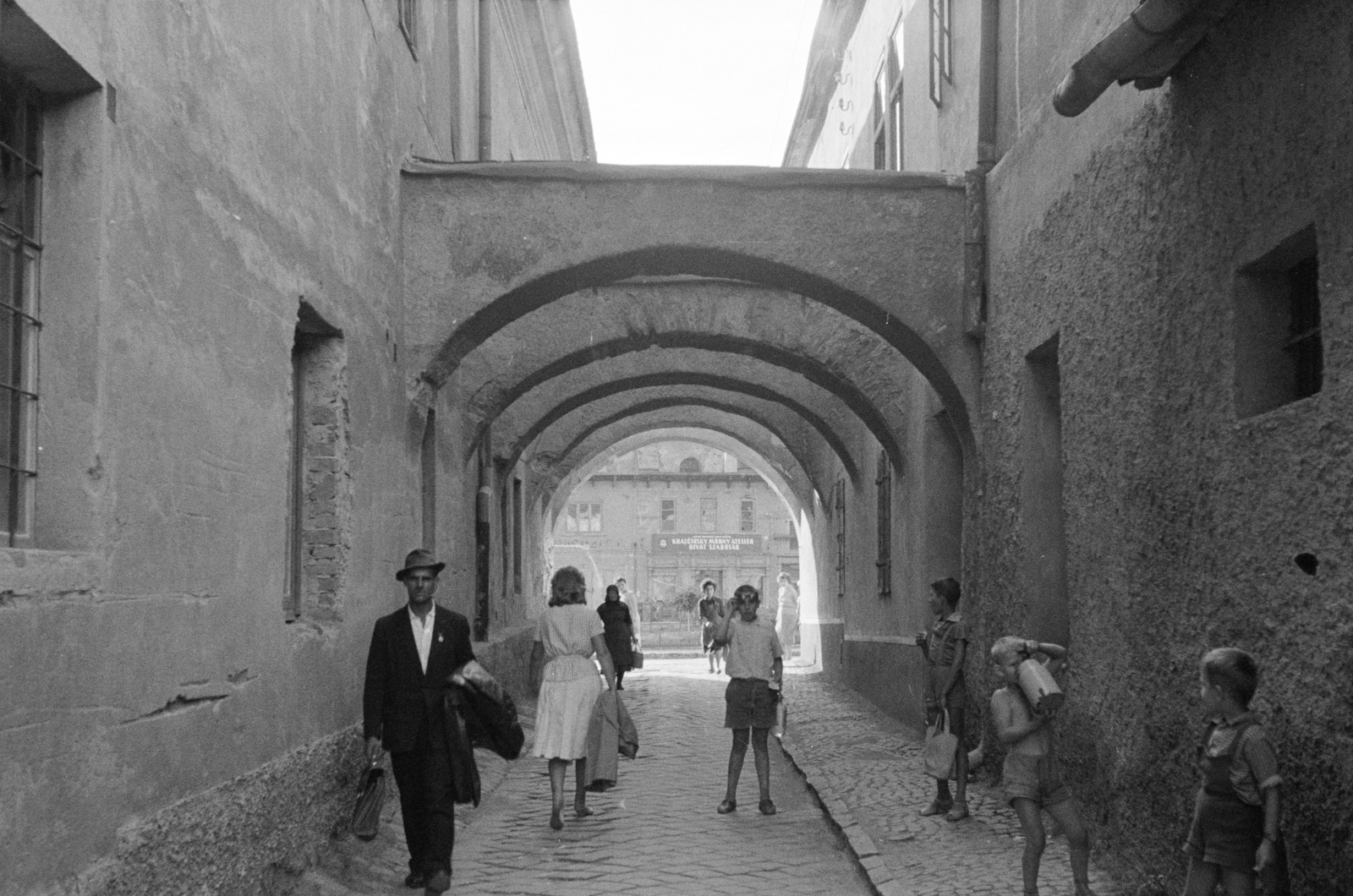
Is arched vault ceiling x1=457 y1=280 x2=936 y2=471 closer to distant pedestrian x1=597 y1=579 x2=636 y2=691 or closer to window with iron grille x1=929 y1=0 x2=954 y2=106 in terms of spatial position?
window with iron grille x1=929 y1=0 x2=954 y2=106

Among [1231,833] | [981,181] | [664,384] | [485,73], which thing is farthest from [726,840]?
[664,384]

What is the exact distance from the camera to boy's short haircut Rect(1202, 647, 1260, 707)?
450 cm

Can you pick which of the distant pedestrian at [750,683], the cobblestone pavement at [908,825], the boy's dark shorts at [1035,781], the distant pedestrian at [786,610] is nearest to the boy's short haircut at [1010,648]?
the boy's dark shorts at [1035,781]

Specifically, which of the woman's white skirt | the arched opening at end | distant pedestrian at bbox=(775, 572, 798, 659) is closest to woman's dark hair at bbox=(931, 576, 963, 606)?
the woman's white skirt

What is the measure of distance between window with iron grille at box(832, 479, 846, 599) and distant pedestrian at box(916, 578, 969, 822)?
11629 mm

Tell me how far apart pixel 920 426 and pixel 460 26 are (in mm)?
5205

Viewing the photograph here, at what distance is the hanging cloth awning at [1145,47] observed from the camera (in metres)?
5.20

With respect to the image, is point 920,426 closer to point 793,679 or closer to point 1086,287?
point 1086,287

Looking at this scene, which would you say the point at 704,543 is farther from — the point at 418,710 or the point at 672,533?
the point at 418,710

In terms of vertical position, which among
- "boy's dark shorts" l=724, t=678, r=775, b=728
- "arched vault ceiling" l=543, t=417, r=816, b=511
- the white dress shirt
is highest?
"arched vault ceiling" l=543, t=417, r=816, b=511

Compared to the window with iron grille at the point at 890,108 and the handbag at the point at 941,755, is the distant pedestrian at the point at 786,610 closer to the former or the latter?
the window with iron grille at the point at 890,108

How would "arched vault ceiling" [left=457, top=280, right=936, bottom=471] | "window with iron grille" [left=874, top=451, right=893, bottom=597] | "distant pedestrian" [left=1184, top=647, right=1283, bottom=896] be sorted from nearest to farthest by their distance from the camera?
"distant pedestrian" [left=1184, top=647, right=1283, bottom=896] < "arched vault ceiling" [left=457, top=280, right=936, bottom=471] < "window with iron grille" [left=874, top=451, right=893, bottom=597]

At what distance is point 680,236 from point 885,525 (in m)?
6.79

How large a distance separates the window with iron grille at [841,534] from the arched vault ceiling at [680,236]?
1014 cm
